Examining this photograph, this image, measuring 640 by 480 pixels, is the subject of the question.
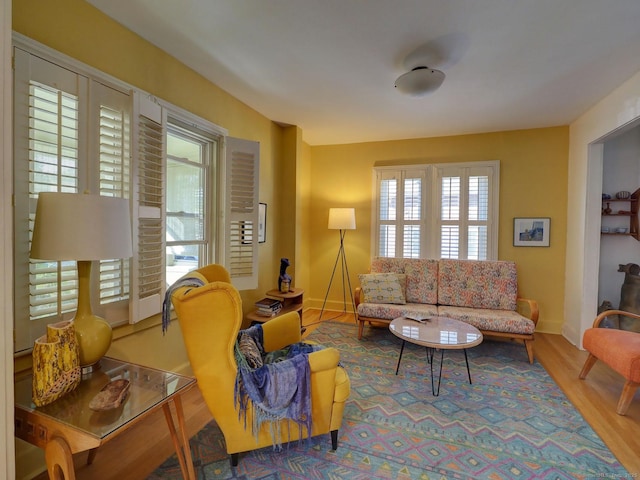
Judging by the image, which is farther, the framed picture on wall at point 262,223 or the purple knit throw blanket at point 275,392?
the framed picture on wall at point 262,223

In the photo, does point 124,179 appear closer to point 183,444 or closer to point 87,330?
point 87,330

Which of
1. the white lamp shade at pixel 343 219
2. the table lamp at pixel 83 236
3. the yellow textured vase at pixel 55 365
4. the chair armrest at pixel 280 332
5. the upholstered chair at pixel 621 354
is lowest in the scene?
the upholstered chair at pixel 621 354

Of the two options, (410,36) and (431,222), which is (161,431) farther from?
(431,222)

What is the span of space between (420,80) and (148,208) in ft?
7.65

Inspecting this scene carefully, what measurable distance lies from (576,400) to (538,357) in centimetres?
87

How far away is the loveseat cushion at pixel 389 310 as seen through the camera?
3420 mm

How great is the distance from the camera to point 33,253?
1.34m

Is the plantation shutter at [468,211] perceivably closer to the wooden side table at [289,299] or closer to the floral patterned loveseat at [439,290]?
the floral patterned loveseat at [439,290]

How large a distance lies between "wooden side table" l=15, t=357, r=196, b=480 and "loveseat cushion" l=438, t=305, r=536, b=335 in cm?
285

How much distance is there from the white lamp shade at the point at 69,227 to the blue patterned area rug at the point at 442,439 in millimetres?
1281

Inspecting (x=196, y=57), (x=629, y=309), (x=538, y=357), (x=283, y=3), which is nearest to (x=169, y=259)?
(x=196, y=57)

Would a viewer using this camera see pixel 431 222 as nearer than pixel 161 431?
No

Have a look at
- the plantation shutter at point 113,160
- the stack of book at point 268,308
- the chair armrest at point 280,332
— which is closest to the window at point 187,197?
the plantation shutter at point 113,160

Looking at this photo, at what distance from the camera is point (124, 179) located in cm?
204
